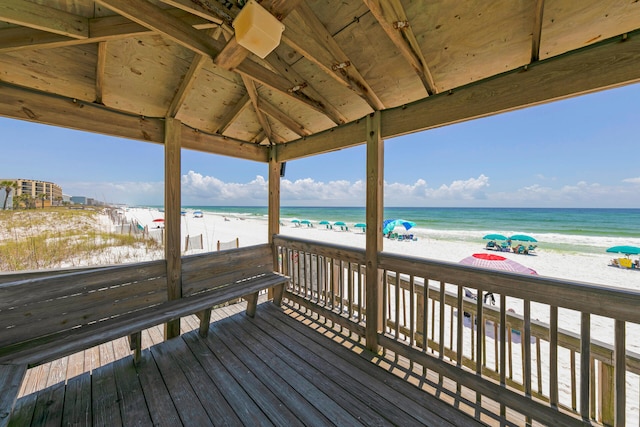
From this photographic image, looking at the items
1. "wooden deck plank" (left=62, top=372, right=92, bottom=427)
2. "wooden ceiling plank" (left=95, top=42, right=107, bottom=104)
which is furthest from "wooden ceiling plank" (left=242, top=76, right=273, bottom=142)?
"wooden deck plank" (left=62, top=372, right=92, bottom=427)

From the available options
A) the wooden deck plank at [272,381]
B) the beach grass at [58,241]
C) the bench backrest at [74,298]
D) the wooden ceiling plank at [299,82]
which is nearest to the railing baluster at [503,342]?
the wooden deck plank at [272,381]

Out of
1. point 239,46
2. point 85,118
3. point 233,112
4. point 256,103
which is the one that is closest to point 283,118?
point 256,103

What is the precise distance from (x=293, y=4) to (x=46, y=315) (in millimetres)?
2851

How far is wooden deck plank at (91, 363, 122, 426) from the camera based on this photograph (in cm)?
159

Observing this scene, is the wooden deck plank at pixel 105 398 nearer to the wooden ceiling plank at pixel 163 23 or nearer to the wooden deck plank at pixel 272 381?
the wooden deck plank at pixel 272 381

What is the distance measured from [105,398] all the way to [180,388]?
51cm

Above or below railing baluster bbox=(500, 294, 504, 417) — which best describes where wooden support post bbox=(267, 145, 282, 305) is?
above

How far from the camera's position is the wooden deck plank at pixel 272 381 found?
5.36 ft

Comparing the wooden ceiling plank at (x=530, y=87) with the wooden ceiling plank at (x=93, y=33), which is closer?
the wooden ceiling plank at (x=530, y=87)

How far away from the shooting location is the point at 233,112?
9.09ft

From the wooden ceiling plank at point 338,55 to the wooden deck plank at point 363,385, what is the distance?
8.01 feet

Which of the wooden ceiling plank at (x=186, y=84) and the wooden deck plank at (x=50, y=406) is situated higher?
the wooden ceiling plank at (x=186, y=84)

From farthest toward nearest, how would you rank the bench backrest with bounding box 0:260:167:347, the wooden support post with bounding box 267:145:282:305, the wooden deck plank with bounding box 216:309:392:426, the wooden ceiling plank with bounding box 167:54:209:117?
the wooden support post with bounding box 267:145:282:305, the wooden ceiling plank with bounding box 167:54:209:117, the bench backrest with bounding box 0:260:167:347, the wooden deck plank with bounding box 216:309:392:426

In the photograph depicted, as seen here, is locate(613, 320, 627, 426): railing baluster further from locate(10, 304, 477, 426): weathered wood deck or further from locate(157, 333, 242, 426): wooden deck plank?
locate(157, 333, 242, 426): wooden deck plank
